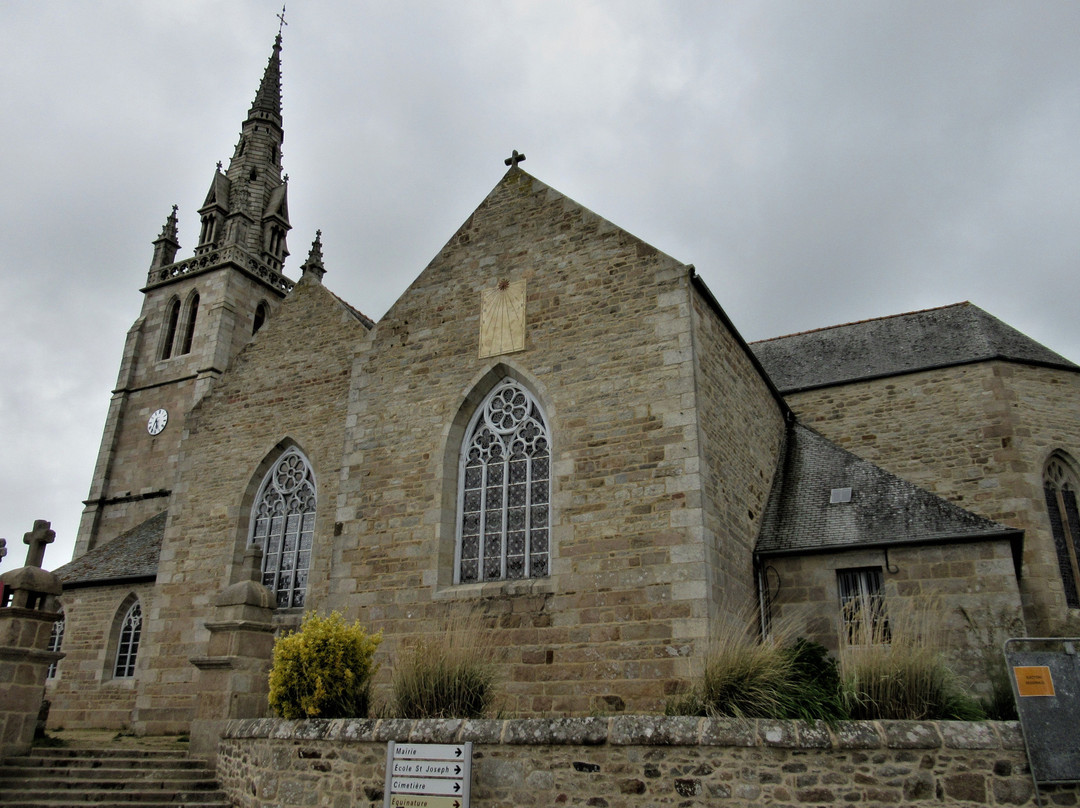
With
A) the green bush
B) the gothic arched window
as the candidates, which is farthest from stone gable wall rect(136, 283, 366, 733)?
the gothic arched window

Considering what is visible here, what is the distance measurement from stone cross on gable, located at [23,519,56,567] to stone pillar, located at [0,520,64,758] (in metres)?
0.08

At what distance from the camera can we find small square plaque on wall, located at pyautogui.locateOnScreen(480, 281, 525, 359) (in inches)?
480

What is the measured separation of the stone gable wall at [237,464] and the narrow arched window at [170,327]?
11.5 metres

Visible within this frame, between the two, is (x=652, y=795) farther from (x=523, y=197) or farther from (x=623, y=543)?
(x=523, y=197)

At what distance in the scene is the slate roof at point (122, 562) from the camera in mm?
16844

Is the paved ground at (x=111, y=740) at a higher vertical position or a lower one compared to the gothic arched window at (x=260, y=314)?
lower

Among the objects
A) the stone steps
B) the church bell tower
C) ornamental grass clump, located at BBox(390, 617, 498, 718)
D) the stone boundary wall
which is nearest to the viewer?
the stone boundary wall

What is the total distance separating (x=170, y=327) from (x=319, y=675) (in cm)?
2204

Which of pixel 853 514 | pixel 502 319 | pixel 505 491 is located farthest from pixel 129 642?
pixel 853 514

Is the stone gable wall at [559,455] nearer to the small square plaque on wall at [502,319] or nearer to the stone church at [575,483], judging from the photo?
the stone church at [575,483]

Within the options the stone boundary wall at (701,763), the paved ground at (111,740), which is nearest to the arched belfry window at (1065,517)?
the stone boundary wall at (701,763)

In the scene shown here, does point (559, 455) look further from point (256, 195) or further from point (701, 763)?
point (256, 195)

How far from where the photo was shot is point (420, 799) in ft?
23.0

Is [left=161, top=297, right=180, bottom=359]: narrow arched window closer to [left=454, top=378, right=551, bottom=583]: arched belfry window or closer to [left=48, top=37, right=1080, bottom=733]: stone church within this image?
[left=48, top=37, right=1080, bottom=733]: stone church
